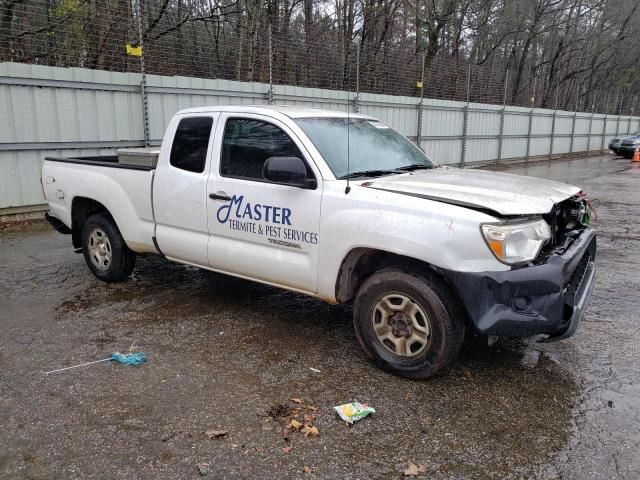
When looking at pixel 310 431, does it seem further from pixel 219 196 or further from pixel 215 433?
pixel 219 196

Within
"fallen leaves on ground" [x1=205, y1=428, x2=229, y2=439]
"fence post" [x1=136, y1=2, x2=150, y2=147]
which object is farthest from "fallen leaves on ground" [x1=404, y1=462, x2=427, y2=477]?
"fence post" [x1=136, y1=2, x2=150, y2=147]

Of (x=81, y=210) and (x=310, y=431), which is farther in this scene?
(x=81, y=210)

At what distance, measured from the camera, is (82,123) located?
933cm

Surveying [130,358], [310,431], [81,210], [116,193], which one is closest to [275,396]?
[310,431]

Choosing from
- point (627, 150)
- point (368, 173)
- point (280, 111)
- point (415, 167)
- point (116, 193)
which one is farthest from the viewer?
point (627, 150)

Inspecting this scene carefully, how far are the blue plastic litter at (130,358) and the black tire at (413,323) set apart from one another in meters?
1.63

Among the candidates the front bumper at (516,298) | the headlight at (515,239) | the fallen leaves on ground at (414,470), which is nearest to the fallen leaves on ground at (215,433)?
A: the fallen leaves on ground at (414,470)

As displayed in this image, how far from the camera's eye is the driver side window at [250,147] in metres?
4.42

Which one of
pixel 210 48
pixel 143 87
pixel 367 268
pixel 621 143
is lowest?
pixel 621 143

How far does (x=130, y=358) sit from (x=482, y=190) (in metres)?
2.84

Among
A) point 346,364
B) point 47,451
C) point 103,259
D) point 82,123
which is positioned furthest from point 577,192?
point 82,123

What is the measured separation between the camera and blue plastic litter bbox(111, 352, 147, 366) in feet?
13.2

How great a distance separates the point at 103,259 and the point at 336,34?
15908 millimetres

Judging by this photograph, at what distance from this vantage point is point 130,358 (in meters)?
4.07
